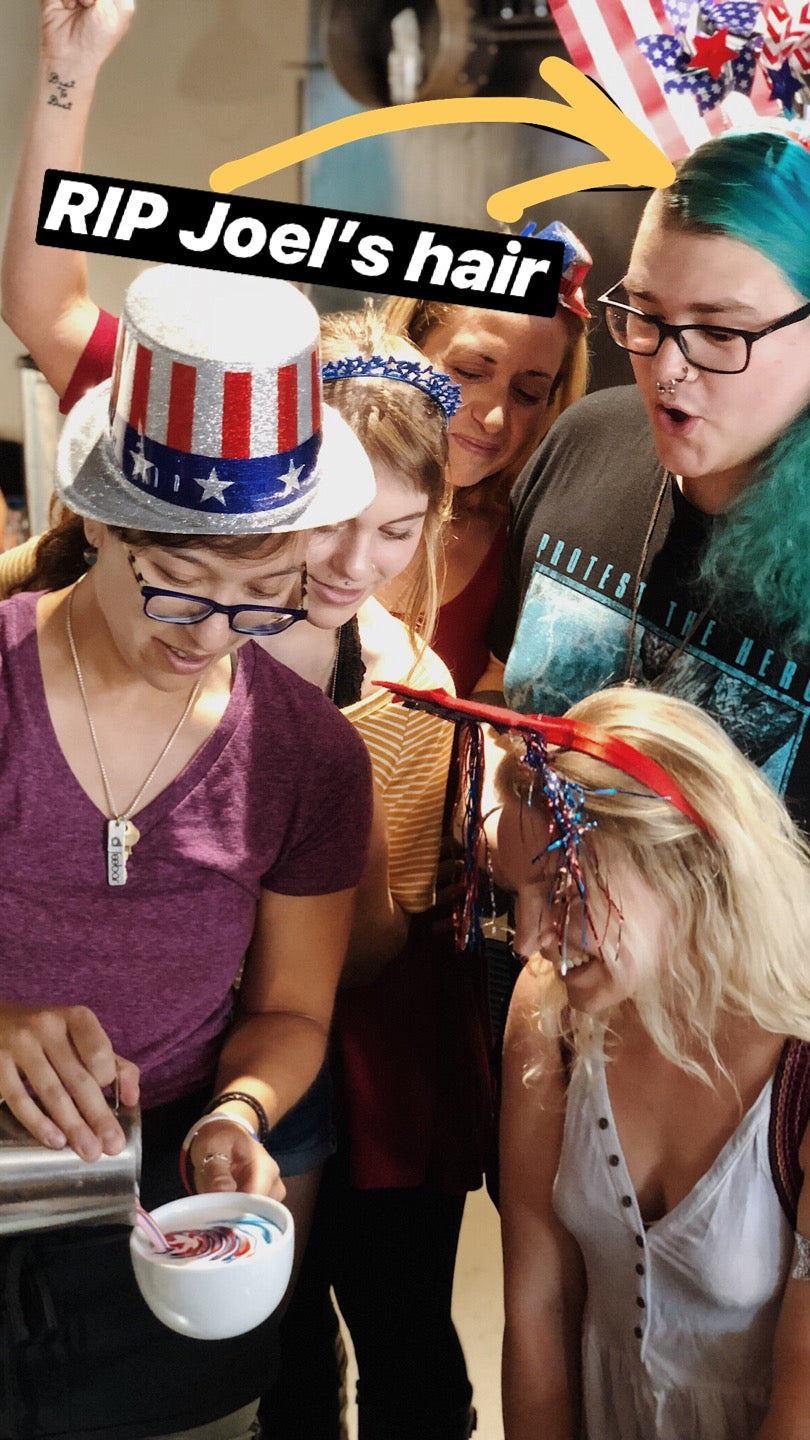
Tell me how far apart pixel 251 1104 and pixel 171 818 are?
9.8 inches

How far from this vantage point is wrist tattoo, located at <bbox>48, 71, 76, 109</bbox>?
3.98 feet

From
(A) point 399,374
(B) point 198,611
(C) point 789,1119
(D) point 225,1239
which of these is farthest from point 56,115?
(C) point 789,1119

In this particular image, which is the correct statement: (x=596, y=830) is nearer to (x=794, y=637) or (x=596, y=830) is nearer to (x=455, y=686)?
(x=794, y=637)

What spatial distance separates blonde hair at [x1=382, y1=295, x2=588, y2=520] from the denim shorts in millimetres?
597

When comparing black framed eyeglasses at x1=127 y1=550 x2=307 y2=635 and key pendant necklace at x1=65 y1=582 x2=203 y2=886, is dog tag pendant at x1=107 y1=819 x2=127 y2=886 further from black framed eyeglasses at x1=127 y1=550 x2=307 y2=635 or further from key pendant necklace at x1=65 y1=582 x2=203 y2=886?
black framed eyeglasses at x1=127 y1=550 x2=307 y2=635

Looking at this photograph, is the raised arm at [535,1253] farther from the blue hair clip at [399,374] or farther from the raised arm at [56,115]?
the raised arm at [56,115]

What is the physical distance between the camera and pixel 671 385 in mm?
Answer: 1256

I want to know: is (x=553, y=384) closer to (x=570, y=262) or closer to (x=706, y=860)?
(x=570, y=262)

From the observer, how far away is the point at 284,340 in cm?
102

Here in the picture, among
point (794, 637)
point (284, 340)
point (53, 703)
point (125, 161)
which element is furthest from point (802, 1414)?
point (125, 161)

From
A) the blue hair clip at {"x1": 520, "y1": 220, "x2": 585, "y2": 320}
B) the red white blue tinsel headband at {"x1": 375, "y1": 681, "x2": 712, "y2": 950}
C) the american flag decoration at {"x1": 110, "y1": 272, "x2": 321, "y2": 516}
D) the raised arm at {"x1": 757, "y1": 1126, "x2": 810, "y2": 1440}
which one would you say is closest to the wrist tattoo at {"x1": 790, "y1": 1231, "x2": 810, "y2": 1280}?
the raised arm at {"x1": 757, "y1": 1126, "x2": 810, "y2": 1440}

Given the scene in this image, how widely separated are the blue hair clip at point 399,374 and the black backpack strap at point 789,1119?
25.7 inches

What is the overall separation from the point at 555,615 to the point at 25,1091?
668mm

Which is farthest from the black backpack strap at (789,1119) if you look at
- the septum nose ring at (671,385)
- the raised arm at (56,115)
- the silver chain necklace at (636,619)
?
the raised arm at (56,115)
